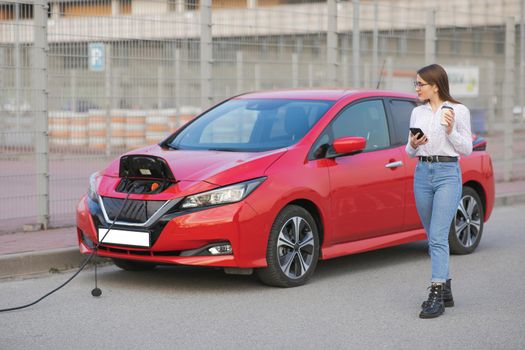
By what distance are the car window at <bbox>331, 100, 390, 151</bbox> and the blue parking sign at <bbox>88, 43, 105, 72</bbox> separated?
10.3 feet

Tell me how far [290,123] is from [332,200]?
29.8 inches

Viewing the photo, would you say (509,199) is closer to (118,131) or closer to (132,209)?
(118,131)

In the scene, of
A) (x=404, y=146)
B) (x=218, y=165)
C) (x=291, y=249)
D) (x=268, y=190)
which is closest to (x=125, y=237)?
(x=218, y=165)

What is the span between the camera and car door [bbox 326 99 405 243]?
28.7 ft

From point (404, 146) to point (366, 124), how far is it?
47 cm

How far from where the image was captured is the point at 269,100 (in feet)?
30.6

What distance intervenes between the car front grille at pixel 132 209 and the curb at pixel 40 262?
3.69ft

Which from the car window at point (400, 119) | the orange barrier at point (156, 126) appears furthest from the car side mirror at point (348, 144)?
the orange barrier at point (156, 126)

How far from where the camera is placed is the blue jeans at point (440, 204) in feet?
23.8

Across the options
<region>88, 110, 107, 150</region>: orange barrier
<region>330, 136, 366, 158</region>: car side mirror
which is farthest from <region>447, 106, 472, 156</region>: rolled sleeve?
<region>88, 110, 107, 150</region>: orange barrier

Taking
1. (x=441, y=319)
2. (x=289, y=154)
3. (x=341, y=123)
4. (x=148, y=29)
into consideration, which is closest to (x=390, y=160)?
(x=341, y=123)

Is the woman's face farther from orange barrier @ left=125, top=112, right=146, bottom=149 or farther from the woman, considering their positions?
orange barrier @ left=125, top=112, right=146, bottom=149

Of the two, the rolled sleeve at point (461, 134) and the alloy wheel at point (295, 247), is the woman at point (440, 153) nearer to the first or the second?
the rolled sleeve at point (461, 134)

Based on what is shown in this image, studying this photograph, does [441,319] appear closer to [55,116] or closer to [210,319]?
[210,319]
